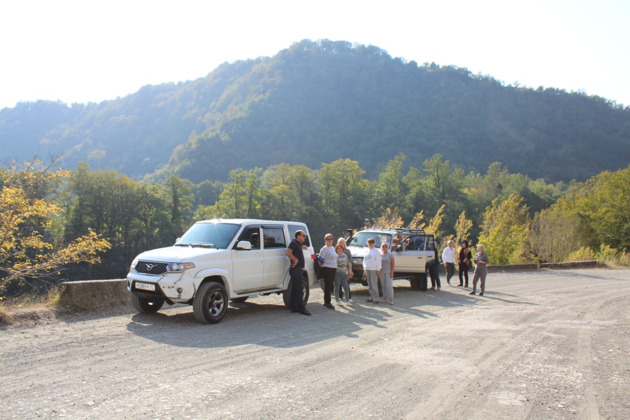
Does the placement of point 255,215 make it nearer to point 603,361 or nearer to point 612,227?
point 612,227

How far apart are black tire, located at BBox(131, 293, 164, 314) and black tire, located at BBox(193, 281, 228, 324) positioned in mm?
1276

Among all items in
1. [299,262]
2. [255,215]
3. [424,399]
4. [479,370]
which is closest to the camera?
[424,399]

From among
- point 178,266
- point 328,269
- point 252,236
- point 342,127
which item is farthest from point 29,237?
point 342,127

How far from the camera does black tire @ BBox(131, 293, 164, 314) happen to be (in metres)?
10.2

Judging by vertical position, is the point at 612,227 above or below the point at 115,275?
above

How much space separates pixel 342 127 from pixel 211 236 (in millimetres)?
160813

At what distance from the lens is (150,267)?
948 cm

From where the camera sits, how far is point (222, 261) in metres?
9.90

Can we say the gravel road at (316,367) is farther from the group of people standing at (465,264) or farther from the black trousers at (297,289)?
the group of people standing at (465,264)

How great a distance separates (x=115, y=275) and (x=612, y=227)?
5527 cm

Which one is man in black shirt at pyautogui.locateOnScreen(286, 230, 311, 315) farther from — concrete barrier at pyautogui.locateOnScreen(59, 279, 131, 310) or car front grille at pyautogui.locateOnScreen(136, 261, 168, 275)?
concrete barrier at pyautogui.locateOnScreen(59, 279, 131, 310)

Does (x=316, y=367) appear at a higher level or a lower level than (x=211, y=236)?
lower

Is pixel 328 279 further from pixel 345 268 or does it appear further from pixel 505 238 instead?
pixel 505 238

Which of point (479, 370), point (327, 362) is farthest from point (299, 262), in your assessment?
point (479, 370)
